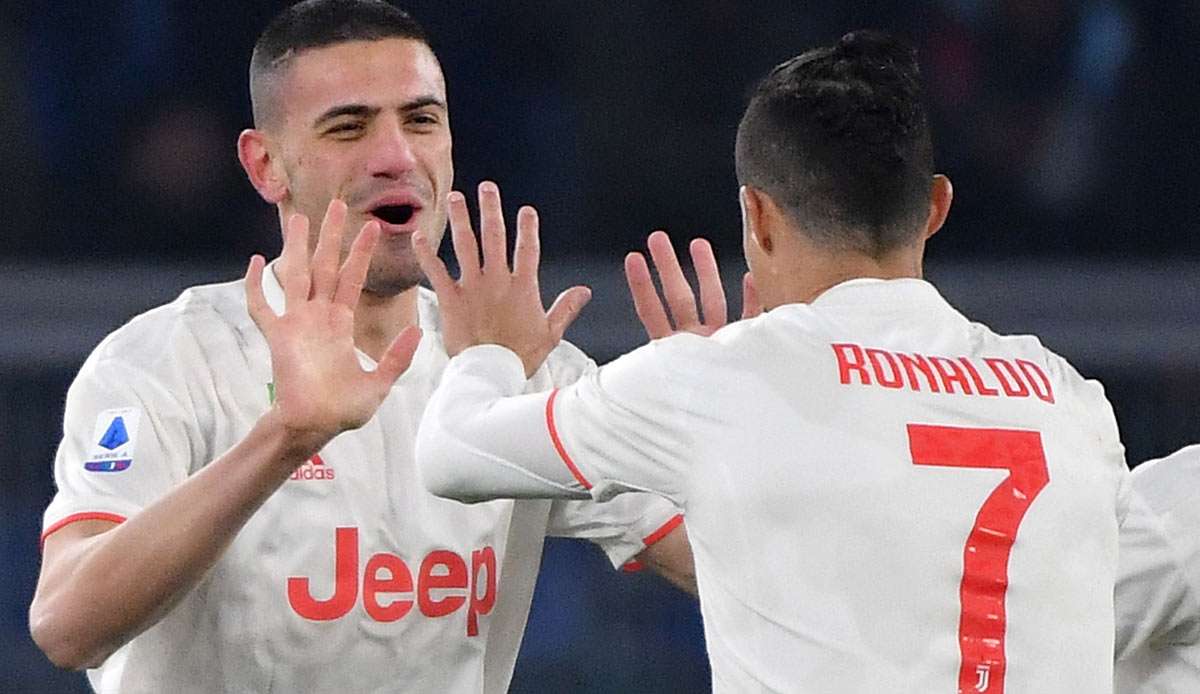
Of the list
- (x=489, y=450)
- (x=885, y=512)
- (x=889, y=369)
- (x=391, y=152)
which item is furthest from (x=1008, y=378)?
(x=391, y=152)

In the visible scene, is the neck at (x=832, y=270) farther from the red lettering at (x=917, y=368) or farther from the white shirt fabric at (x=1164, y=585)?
the white shirt fabric at (x=1164, y=585)

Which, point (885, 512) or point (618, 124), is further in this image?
point (618, 124)

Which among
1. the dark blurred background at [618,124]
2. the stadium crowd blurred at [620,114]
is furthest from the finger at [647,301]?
the stadium crowd blurred at [620,114]

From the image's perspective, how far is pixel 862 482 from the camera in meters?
2.45

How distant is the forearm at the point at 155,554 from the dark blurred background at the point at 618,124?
4449mm

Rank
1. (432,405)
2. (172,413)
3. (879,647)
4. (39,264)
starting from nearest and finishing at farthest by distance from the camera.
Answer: (879,647) < (432,405) < (172,413) < (39,264)

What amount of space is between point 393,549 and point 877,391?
1.13 metres

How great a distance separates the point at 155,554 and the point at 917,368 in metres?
1.07

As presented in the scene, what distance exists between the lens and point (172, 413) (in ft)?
10.7

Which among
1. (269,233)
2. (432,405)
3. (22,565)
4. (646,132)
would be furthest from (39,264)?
(432,405)

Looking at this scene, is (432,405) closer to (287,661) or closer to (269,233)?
(287,661)

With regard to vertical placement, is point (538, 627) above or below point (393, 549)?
below

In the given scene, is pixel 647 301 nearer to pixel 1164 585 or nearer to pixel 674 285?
pixel 674 285

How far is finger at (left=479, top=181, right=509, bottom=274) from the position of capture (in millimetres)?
2980
